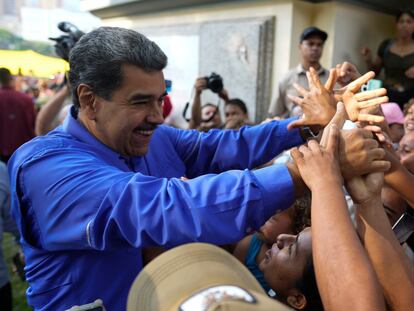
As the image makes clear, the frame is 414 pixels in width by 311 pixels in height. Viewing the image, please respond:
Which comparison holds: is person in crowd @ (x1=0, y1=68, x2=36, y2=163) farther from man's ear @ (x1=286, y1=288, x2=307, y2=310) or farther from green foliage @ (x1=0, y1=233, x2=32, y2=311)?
man's ear @ (x1=286, y1=288, x2=307, y2=310)

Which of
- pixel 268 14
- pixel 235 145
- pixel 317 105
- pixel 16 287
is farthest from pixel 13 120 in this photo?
pixel 317 105

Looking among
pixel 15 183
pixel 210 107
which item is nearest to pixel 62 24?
pixel 210 107

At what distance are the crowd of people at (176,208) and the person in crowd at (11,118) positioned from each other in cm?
403

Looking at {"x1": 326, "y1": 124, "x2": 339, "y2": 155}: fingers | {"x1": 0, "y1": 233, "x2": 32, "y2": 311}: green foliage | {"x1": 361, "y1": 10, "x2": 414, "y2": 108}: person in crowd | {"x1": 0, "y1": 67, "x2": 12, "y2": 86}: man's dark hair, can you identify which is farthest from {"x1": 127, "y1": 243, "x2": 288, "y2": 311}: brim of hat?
{"x1": 0, "y1": 67, "x2": 12, "y2": 86}: man's dark hair

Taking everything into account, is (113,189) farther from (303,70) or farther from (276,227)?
(303,70)

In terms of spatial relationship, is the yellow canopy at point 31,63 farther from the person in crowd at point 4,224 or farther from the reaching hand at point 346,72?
the reaching hand at point 346,72

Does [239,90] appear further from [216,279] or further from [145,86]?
[216,279]

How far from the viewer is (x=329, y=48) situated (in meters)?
4.70

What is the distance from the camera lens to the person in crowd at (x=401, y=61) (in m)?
4.13

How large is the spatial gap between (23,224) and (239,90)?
163 inches

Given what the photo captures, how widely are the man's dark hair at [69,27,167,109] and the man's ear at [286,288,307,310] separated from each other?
0.94 meters

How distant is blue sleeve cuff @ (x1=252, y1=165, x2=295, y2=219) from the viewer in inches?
45.8

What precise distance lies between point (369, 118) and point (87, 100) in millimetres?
1058

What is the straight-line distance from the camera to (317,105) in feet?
6.07
